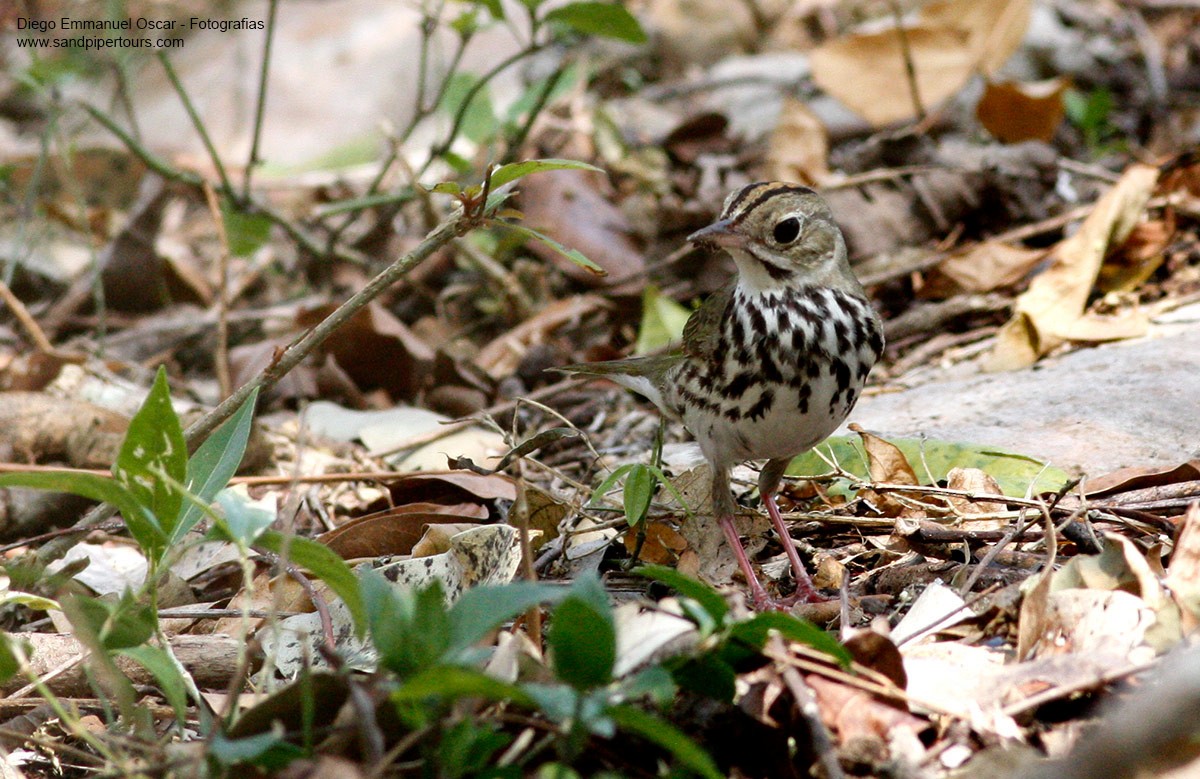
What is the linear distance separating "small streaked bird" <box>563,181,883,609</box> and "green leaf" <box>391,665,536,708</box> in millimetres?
1455

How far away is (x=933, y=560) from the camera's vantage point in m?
3.02

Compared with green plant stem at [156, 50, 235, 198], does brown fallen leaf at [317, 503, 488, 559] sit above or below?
below

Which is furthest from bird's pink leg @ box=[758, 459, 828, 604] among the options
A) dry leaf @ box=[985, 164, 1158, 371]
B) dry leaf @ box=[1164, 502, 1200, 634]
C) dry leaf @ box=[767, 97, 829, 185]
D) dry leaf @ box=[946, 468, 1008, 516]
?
dry leaf @ box=[767, 97, 829, 185]

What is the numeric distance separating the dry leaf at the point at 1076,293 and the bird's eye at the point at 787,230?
138 cm

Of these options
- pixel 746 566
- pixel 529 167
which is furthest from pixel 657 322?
pixel 529 167

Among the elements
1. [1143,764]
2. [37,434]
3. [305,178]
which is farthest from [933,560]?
[305,178]

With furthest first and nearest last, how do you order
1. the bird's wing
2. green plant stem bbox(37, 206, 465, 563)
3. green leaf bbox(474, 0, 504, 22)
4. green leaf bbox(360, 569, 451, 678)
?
green leaf bbox(474, 0, 504, 22) < the bird's wing < green plant stem bbox(37, 206, 465, 563) < green leaf bbox(360, 569, 451, 678)

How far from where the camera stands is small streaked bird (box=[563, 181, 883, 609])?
3.24 metres

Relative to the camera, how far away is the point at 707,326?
11.5 feet

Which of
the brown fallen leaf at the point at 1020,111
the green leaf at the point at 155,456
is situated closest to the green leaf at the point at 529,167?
the green leaf at the point at 155,456

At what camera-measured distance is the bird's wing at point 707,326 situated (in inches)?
135

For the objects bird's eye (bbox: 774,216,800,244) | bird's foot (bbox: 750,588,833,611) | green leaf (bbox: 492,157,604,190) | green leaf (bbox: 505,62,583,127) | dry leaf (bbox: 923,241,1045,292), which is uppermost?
green leaf (bbox: 492,157,604,190)

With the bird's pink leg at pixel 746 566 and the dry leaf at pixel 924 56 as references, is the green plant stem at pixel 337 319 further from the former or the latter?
the dry leaf at pixel 924 56

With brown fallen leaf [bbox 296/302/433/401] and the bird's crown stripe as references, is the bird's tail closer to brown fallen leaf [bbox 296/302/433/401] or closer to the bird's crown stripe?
the bird's crown stripe
